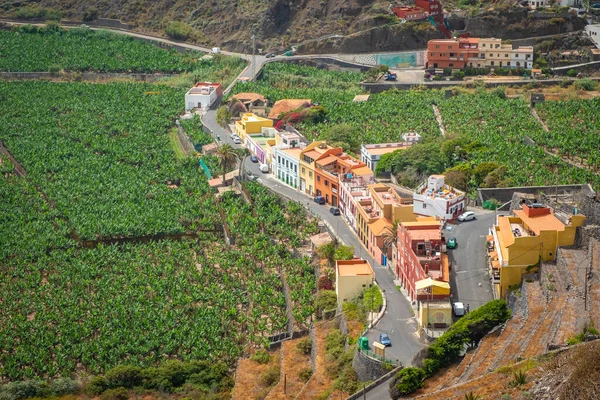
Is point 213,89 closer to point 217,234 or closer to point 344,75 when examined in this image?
point 344,75

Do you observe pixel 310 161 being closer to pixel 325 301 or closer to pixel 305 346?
pixel 325 301

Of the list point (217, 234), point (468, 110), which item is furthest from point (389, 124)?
point (217, 234)

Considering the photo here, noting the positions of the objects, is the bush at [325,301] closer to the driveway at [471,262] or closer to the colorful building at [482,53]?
the driveway at [471,262]

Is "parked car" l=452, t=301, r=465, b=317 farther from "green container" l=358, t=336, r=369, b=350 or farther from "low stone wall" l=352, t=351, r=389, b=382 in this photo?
"low stone wall" l=352, t=351, r=389, b=382

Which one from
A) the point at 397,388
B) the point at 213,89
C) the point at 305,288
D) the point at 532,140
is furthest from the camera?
the point at 213,89

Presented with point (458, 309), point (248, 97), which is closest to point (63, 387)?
point (458, 309)

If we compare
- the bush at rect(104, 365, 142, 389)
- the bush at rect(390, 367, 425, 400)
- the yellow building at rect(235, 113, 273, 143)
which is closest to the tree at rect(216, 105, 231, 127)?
the yellow building at rect(235, 113, 273, 143)
